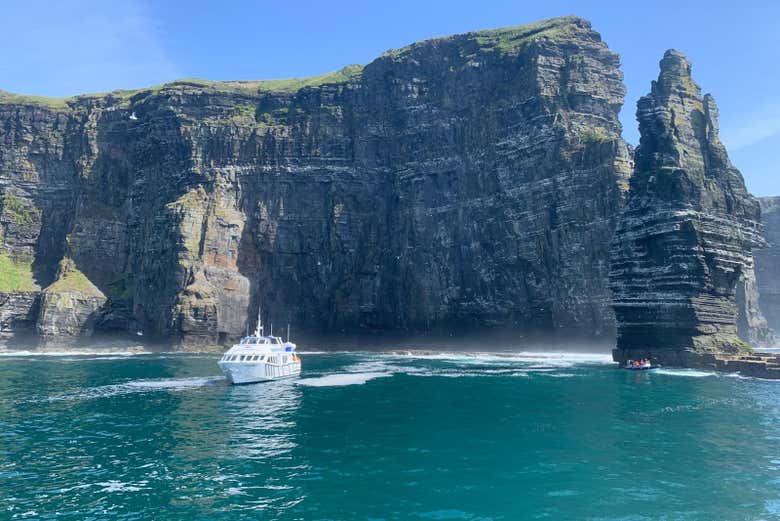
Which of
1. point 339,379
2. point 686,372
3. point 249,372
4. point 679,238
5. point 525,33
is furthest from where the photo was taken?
point 525,33

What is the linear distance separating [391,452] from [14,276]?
164m

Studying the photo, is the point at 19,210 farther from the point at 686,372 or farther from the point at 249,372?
the point at 686,372

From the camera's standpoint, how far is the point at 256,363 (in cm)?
7100

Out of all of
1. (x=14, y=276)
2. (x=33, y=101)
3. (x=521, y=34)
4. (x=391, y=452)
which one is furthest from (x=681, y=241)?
(x=33, y=101)

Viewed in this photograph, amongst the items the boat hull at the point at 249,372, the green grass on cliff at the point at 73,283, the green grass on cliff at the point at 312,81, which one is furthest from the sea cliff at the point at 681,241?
the green grass on cliff at the point at 73,283

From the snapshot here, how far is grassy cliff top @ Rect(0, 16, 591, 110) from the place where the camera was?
14962 cm

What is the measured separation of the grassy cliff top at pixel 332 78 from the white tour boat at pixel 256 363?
10824 cm

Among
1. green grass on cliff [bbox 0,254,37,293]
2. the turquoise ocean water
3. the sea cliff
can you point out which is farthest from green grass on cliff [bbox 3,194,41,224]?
the sea cliff

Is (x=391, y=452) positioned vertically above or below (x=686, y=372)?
below

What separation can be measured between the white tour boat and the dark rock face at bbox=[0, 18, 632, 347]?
226 ft

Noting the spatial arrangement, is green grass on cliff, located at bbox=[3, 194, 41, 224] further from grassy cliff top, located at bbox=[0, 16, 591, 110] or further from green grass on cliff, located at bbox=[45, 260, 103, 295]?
grassy cliff top, located at bbox=[0, 16, 591, 110]

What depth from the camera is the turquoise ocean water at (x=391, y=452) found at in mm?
25391

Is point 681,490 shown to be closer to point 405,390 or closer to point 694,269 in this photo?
point 405,390

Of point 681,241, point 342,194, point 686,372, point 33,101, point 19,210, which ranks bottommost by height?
point 686,372
